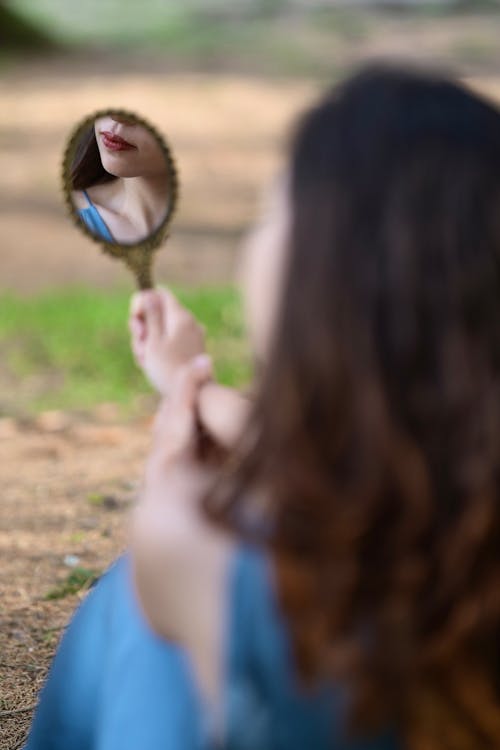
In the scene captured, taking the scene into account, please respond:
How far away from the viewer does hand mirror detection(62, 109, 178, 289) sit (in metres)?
1.73

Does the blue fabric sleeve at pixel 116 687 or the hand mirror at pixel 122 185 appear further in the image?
the hand mirror at pixel 122 185

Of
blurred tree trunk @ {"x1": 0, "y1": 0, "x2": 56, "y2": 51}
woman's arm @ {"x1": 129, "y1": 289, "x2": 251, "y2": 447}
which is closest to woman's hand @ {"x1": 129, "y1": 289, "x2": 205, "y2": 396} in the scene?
woman's arm @ {"x1": 129, "y1": 289, "x2": 251, "y2": 447}

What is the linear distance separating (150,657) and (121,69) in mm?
11336

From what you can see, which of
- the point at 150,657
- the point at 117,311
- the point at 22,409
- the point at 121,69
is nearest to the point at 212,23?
the point at 121,69

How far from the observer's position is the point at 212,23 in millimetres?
14969

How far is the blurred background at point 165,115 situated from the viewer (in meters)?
4.84

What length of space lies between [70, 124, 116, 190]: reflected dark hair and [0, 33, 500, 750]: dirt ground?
1.45 ft

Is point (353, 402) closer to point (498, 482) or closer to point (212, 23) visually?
point (498, 482)

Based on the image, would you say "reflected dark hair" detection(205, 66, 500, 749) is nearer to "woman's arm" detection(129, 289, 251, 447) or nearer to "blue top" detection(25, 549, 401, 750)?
"blue top" detection(25, 549, 401, 750)

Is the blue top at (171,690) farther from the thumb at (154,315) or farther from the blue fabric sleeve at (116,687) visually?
the thumb at (154,315)

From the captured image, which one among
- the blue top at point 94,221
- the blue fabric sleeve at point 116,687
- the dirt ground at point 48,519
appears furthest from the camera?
the dirt ground at point 48,519

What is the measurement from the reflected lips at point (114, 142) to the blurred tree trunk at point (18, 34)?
11755 mm

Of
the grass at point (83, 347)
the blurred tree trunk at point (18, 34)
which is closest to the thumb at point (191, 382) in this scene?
the grass at point (83, 347)

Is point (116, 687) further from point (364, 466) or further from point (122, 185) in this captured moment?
point (122, 185)
